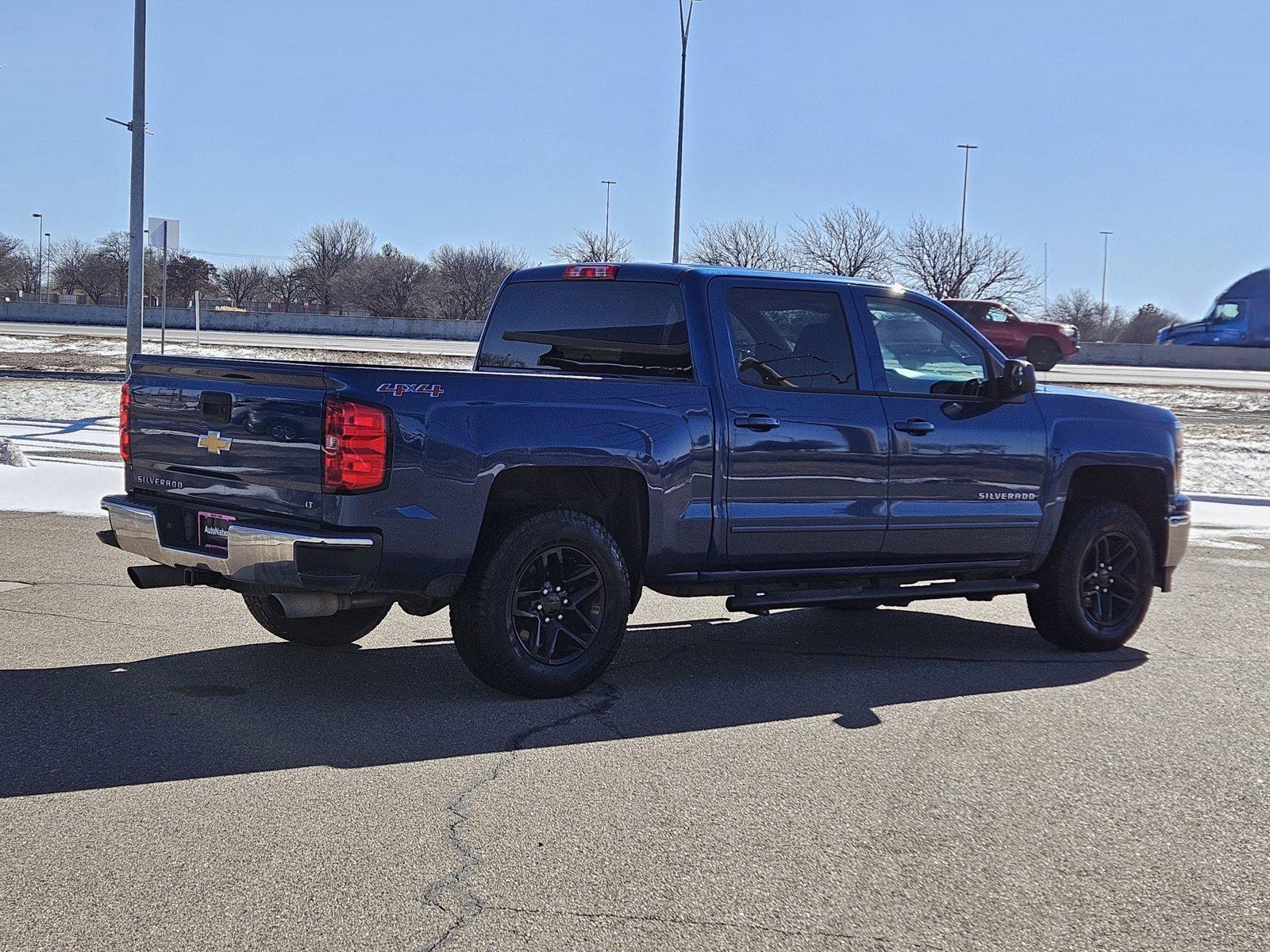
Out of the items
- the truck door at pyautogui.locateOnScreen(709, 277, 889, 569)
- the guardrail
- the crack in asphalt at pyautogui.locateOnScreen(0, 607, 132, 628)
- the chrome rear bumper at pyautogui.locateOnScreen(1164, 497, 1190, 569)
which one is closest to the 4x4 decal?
the truck door at pyautogui.locateOnScreen(709, 277, 889, 569)

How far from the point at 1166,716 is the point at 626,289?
323cm

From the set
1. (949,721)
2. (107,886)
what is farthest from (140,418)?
(949,721)

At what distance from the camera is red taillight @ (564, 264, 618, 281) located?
23.8ft

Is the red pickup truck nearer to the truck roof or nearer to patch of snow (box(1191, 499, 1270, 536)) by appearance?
patch of snow (box(1191, 499, 1270, 536))

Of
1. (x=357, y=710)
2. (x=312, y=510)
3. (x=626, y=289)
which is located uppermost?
(x=626, y=289)

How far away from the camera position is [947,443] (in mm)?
7406

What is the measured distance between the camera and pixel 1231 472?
18547mm

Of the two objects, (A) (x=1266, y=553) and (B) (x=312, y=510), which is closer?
(B) (x=312, y=510)

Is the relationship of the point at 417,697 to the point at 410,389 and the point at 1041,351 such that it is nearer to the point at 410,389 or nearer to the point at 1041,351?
the point at 410,389

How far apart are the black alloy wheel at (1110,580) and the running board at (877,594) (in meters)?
0.38

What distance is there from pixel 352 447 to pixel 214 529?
838 millimetres

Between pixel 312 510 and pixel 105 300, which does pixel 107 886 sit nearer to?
pixel 312 510

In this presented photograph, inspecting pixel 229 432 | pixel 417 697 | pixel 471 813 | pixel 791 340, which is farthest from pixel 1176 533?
pixel 229 432

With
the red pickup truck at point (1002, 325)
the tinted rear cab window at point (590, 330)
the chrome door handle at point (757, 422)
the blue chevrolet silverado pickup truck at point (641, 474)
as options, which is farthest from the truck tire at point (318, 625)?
the red pickup truck at point (1002, 325)
